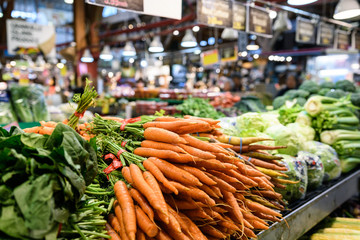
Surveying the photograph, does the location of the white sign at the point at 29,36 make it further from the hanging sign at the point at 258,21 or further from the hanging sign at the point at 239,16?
the hanging sign at the point at 258,21

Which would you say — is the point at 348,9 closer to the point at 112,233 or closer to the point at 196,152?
the point at 196,152

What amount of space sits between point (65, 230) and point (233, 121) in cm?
228

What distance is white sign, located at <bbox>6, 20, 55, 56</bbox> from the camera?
576 cm

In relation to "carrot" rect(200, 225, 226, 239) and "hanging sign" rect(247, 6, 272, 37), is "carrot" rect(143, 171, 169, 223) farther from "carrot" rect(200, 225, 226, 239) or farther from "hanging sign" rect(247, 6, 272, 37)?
"hanging sign" rect(247, 6, 272, 37)

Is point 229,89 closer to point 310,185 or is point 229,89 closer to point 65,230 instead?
point 310,185

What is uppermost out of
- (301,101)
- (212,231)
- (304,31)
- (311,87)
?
(304,31)

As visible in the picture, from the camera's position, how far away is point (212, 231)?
5.19 ft

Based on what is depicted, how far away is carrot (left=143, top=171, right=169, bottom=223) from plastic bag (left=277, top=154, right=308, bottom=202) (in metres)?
1.15

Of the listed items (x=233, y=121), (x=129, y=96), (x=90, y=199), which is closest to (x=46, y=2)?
(x=129, y=96)

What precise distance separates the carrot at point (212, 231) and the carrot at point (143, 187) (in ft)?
1.21

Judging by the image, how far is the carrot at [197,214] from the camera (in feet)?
4.97

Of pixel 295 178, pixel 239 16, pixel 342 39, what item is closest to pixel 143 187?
pixel 295 178

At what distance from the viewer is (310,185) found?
8.64 ft

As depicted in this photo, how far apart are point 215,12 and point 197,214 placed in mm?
3839
